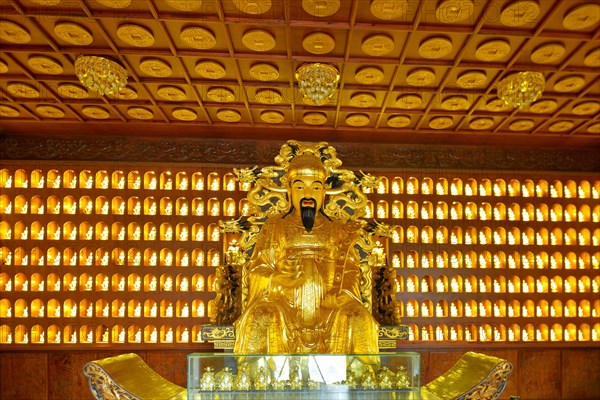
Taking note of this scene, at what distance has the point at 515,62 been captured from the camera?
6.75 meters

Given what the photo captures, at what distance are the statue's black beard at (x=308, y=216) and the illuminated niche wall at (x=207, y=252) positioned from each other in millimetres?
4088

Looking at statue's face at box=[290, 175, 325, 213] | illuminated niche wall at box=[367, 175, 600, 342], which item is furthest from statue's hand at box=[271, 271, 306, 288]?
illuminated niche wall at box=[367, 175, 600, 342]

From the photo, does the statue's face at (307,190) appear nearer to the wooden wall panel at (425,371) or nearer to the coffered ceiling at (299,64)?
the coffered ceiling at (299,64)

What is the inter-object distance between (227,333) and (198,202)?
457 centimetres

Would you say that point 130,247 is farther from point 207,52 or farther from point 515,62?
point 515,62

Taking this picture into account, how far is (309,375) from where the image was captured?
330cm

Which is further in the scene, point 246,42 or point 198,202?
point 198,202

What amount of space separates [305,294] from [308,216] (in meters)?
0.93

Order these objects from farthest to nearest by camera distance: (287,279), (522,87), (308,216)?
(522,87)
(308,216)
(287,279)

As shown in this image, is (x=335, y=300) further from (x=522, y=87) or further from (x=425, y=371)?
(x=425, y=371)

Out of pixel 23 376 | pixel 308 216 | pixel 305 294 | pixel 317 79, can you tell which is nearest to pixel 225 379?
pixel 305 294

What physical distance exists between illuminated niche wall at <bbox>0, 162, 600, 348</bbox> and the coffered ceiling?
1034 mm

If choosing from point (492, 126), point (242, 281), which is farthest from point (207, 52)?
point (492, 126)

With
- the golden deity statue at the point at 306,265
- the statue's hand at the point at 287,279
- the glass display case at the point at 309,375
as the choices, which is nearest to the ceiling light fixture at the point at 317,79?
the golden deity statue at the point at 306,265
